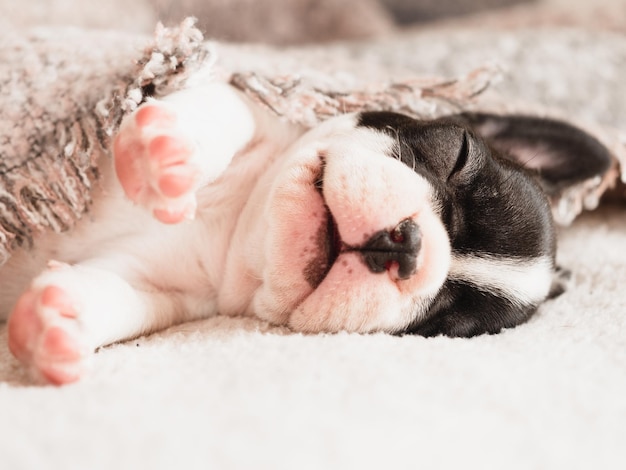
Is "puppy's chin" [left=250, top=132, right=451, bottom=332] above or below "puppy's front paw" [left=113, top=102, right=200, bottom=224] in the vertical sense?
below

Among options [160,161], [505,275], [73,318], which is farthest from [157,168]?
[505,275]

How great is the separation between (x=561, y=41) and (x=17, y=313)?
1.78 m

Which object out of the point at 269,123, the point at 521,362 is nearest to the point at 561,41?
the point at 269,123

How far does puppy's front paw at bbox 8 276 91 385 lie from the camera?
0.72m

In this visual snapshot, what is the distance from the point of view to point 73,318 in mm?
805

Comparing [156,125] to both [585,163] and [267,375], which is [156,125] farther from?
[585,163]

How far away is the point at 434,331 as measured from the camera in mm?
1005

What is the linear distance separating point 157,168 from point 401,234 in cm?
33

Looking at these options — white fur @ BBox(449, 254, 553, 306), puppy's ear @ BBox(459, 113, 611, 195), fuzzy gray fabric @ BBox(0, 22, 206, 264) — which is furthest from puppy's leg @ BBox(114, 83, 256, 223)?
puppy's ear @ BBox(459, 113, 611, 195)

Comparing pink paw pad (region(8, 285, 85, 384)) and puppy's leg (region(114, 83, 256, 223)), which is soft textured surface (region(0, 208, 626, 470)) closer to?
pink paw pad (region(8, 285, 85, 384))

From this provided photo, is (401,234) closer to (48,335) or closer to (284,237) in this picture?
(284,237)

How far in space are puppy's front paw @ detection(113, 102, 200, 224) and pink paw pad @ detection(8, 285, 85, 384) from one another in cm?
15

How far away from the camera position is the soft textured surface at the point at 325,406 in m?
0.57

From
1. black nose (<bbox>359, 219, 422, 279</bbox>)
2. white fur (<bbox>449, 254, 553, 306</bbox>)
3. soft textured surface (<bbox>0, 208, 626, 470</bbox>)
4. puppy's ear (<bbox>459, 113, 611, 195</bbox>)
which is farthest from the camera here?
puppy's ear (<bbox>459, 113, 611, 195</bbox>)
